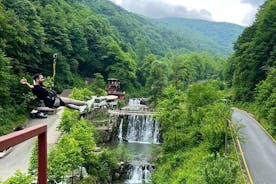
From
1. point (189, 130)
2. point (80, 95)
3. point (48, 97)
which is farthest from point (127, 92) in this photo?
point (48, 97)

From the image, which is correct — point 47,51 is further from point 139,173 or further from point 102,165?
point 102,165

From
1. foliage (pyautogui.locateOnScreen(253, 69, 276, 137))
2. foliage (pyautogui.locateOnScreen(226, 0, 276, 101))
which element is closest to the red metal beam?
foliage (pyautogui.locateOnScreen(253, 69, 276, 137))

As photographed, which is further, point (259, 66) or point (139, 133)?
point (259, 66)

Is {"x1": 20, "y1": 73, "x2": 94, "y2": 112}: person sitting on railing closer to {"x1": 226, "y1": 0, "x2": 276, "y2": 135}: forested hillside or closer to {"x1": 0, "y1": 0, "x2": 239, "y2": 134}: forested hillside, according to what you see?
{"x1": 0, "y1": 0, "x2": 239, "y2": 134}: forested hillside

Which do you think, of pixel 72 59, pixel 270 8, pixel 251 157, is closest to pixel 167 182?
pixel 251 157

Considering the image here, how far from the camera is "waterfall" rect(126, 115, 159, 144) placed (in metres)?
46.6

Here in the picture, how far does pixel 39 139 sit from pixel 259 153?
86.6ft

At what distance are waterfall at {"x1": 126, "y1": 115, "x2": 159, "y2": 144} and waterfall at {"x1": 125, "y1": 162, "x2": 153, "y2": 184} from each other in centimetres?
1156

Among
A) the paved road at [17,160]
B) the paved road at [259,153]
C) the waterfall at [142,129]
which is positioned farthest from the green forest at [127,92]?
the waterfall at [142,129]

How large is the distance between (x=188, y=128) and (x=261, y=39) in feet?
76.9

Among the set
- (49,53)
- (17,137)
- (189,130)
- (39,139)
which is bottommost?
(189,130)

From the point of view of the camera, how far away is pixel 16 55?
43.0m

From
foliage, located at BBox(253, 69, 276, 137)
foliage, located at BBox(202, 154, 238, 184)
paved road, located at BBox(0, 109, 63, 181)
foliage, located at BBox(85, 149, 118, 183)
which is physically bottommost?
foliage, located at BBox(85, 149, 118, 183)

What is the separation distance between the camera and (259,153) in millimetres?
27516
